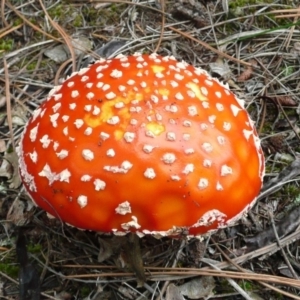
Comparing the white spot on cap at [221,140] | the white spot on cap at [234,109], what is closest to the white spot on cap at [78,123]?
the white spot on cap at [221,140]

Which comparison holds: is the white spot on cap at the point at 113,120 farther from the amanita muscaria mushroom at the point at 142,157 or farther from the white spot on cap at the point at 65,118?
the white spot on cap at the point at 65,118

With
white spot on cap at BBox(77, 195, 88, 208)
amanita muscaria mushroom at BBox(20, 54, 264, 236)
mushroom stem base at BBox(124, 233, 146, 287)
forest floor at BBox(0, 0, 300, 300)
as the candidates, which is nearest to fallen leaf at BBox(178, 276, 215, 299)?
forest floor at BBox(0, 0, 300, 300)

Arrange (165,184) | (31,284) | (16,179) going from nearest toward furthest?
(165,184)
(31,284)
(16,179)

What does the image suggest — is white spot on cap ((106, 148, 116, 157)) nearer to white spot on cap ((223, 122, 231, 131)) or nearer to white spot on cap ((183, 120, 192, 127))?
white spot on cap ((183, 120, 192, 127))

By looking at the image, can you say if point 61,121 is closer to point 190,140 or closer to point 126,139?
point 126,139

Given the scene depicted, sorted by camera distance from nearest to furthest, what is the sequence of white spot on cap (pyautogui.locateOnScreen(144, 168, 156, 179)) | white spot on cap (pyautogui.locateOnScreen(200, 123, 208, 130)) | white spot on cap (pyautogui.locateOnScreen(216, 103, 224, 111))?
white spot on cap (pyautogui.locateOnScreen(144, 168, 156, 179)), white spot on cap (pyautogui.locateOnScreen(200, 123, 208, 130)), white spot on cap (pyautogui.locateOnScreen(216, 103, 224, 111))

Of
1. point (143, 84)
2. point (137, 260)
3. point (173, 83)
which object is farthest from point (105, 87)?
point (137, 260)

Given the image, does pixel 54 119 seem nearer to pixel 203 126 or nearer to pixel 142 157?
pixel 142 157

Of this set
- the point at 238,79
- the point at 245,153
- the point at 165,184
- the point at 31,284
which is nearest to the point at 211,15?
the point at 238,79
